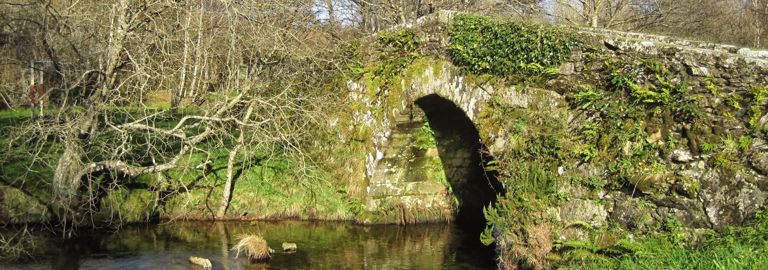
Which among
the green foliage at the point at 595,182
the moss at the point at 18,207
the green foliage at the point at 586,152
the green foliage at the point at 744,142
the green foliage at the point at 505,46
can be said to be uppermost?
the green foliage at the point at 505,46

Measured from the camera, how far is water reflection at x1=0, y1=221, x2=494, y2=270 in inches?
424

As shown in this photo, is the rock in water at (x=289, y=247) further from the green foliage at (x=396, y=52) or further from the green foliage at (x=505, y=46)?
the green foliage at (x=505, y=46)

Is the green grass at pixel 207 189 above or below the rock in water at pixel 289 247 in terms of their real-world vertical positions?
above

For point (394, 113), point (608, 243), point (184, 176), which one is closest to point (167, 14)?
point (184, 176)

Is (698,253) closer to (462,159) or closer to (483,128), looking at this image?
(483,128)

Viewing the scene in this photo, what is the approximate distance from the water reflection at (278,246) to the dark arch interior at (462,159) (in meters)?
1.14

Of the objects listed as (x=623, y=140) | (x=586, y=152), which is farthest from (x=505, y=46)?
(x=623, y=140)

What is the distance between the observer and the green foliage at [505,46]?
1037cm

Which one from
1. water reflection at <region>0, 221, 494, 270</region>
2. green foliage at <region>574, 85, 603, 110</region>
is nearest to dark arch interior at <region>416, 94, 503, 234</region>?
water reflection at <region>0, 221, 494, 270</region>

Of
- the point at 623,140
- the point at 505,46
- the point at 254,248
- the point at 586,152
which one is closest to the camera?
the point at 623,140

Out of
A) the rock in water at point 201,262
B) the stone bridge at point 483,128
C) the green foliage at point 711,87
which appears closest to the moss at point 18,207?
the rock in water at point 201,262

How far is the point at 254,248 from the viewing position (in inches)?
430

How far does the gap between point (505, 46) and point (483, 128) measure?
51.6 inches

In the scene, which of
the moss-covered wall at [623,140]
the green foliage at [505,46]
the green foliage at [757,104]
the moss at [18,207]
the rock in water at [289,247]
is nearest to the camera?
the green foliage at [757,104]
